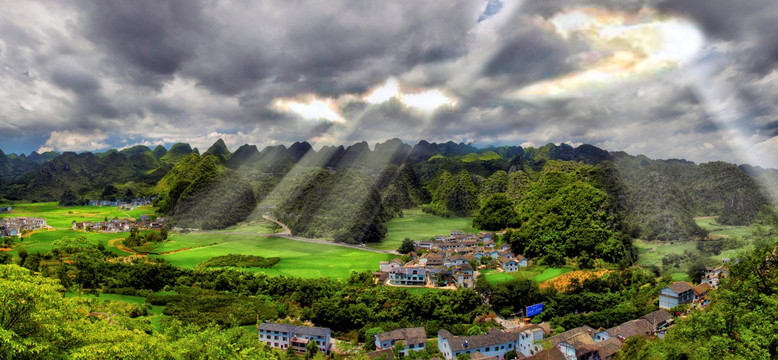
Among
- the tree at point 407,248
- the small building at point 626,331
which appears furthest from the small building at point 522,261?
the small building at point 626,331

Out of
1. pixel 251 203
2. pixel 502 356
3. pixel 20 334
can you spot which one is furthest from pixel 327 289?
pixel 251 203

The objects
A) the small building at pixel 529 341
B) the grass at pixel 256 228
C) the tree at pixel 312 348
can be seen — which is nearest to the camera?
the small building at pixel 529 341

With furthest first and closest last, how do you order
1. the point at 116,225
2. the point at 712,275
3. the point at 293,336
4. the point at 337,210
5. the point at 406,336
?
the point at 337,210
the point at 116,225
the point at 712,275
the point at 293,336
the point at 406,336

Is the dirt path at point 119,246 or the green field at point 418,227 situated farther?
the green field at point 418,227

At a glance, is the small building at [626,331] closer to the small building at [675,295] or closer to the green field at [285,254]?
→ the small building at [675,295]

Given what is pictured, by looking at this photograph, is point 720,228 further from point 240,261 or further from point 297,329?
point 240,261

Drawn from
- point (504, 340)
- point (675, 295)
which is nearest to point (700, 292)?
point (675, 295)
